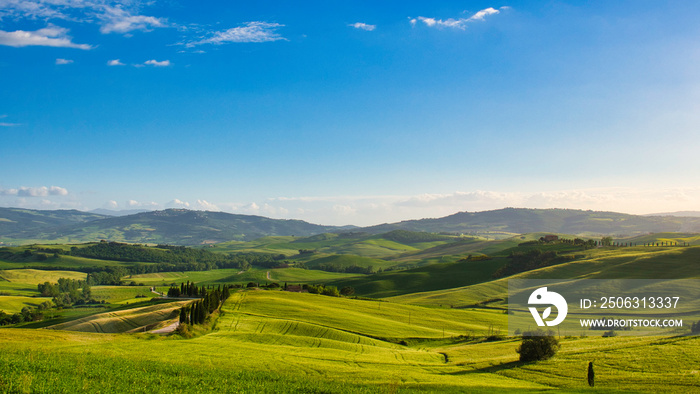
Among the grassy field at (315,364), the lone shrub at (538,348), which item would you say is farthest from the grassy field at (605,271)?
the lone shrub at (538,348)

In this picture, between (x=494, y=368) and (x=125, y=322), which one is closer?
(x=494, y=368)

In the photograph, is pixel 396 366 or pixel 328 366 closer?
pixel 328 366

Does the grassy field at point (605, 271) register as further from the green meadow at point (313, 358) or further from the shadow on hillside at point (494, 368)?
the shadow on hillside at point (494, 368)

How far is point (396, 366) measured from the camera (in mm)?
45656

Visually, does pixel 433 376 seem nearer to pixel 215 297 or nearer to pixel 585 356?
pixel 585 356

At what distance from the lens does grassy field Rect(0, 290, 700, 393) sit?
90.3 feet

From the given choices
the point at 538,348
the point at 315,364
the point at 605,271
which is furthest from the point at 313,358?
the point at 605,271

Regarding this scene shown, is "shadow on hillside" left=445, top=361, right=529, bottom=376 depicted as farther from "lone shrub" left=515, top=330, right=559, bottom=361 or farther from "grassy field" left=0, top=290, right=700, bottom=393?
"lone shrub" left=515, top=330, right=559, bottom=361

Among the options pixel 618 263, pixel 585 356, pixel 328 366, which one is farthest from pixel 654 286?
pixel 328 366

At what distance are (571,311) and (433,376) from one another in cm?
8999

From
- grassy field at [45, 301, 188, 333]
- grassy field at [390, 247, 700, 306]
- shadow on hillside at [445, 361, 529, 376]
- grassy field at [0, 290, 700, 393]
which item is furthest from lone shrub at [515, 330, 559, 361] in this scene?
grassy field at [390, 247, 700, 306]

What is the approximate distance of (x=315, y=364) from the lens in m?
41.8

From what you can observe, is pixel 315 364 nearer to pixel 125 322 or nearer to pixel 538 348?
pixel 538 348

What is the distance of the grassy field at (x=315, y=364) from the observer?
27516 mm
